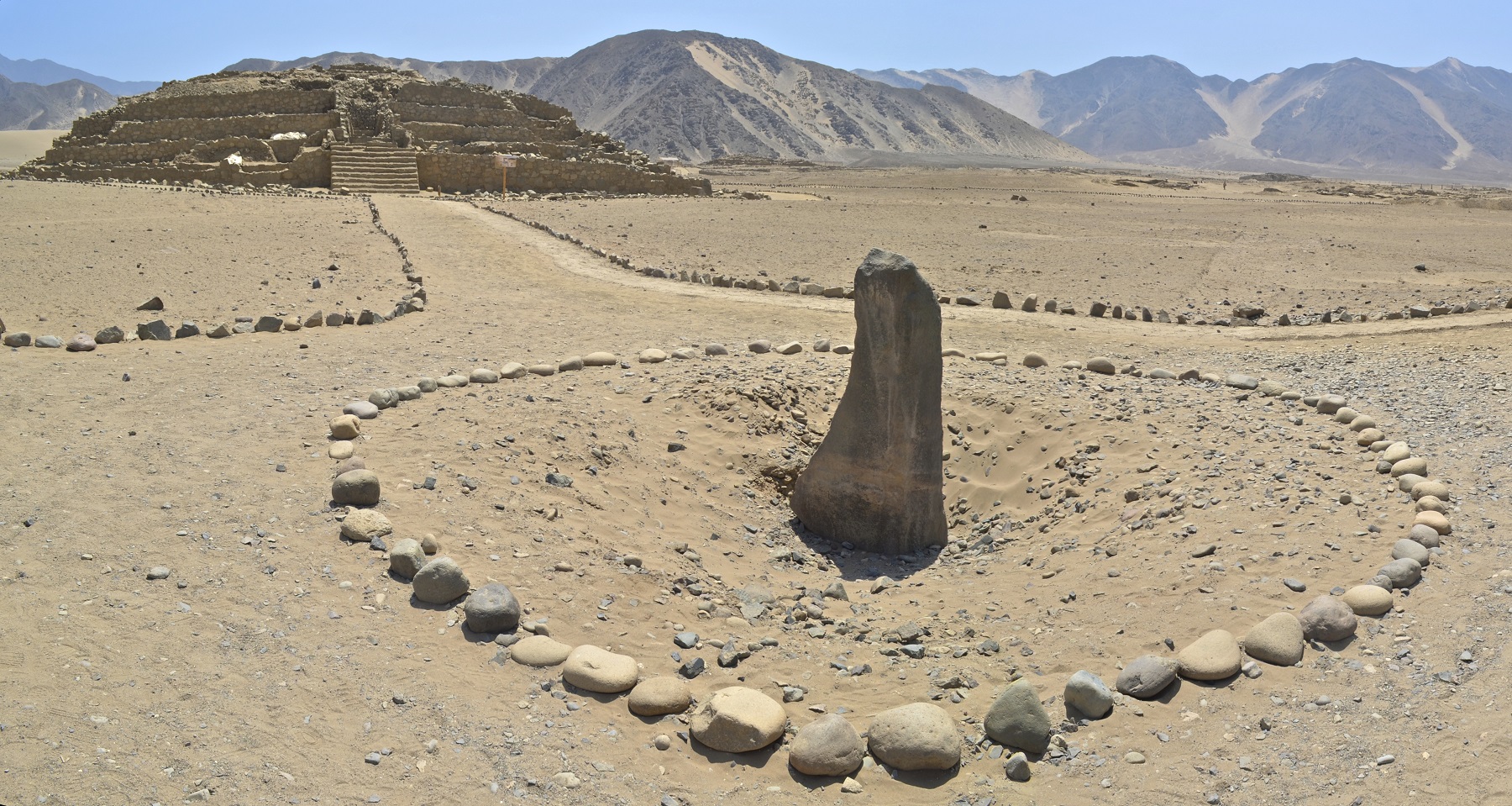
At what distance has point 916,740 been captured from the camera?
4.16m

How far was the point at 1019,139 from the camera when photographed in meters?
130

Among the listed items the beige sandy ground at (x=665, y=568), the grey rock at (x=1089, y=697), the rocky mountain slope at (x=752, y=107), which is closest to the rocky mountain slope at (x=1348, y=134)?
the rocky mountain slope at (x=752, y=107)

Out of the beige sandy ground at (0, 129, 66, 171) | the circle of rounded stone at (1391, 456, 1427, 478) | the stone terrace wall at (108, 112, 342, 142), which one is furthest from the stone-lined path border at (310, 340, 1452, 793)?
the beige sandy ground at (0, 129, 66, 171)

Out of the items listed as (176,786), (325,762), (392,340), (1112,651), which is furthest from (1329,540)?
(392,340)

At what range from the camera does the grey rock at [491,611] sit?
487 cm

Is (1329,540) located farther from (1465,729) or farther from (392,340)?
(392,340)

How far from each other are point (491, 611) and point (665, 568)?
138cm

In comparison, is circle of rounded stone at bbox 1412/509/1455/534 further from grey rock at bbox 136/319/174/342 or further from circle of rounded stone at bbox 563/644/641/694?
grey rock at bbox 136/319/174/342

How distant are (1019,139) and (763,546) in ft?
433

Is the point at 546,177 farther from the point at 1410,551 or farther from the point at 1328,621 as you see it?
the point at 1328,621

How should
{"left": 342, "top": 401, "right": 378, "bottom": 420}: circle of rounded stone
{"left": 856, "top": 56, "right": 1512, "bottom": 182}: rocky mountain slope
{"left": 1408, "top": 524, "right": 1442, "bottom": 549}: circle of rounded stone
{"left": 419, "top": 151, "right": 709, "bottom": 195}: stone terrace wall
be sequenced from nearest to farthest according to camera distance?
{"left": 1408, "top": 524, "right": 1442, "bottom": 549}: circle of rounded stone → {"left": 342, "top": 401, "right": 378, "bottom": 420}: circle of rounded stone → {"left": 419, "top": 151, "right": 709, "bottom": 195}: stone terrace wall → {"left": 856, "top": 56, "right": 1512, "bottom": 182}: rocky mountain slope

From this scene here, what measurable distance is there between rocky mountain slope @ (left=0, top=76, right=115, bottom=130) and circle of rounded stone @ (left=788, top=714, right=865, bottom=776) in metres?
142

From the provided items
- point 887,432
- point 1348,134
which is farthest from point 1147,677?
point 1348,134

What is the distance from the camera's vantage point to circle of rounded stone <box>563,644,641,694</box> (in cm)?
453
